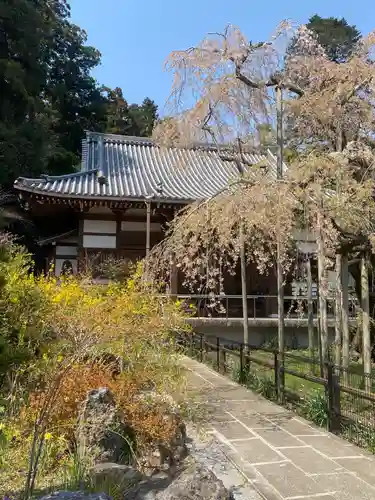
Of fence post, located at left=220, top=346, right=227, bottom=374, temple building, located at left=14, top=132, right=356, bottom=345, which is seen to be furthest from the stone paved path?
temple building, located at left=14, top=132, right=356, bottom=345

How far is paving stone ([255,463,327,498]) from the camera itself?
347cm

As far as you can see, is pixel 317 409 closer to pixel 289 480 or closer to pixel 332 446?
pixel 332 446

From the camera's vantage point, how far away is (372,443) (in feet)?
15.1

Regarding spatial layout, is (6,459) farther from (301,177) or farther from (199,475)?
(301,177)

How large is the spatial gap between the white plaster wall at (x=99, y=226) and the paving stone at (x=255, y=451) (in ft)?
34.3

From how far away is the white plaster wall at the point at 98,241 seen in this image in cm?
1415

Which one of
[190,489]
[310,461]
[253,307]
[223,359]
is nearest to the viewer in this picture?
[190,489]

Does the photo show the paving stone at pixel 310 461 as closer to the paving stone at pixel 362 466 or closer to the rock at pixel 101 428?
the paving stone at pixel 362 466

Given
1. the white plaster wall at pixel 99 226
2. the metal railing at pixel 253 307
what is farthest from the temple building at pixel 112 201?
the metal railing at pixel 253 307

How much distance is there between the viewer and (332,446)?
4590 mm

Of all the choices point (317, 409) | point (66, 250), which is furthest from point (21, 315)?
point (66, 250)

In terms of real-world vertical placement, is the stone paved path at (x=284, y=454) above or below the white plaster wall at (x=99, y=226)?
below

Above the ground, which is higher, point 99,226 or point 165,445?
point 99,226

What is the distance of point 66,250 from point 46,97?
65.7 feet
